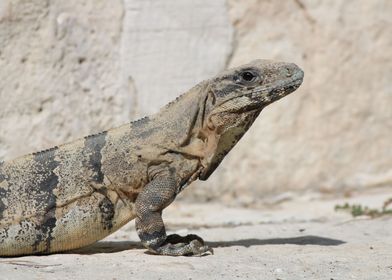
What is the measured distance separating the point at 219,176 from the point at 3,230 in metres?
4.91

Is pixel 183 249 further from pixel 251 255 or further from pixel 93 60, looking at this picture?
pixel 93 60

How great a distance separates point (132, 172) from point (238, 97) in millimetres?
1110

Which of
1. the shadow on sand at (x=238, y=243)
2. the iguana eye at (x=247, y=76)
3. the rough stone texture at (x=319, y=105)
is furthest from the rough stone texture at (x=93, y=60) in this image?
the iguana eye at (x=247, y=76)

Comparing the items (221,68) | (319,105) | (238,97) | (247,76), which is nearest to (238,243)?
(238,97)

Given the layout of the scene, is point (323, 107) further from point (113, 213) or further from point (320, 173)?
point (113, 213)

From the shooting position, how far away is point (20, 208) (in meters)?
7.72

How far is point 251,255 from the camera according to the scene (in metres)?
7.85

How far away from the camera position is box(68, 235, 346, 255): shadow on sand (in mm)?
8289

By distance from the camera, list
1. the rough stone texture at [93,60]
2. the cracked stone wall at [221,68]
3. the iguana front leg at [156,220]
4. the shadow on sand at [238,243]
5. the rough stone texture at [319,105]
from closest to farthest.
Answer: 1. the iguana front leg at [156,220]
2. the shadow on sand at [238,243]
3. the rough stone texture at [93,60]
4. the cracked stone wall at [221,68]
5. the rough stone texture at [319,105]

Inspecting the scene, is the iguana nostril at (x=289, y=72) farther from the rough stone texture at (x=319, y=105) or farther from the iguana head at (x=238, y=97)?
the rough stone texture at (x=319, y=105)

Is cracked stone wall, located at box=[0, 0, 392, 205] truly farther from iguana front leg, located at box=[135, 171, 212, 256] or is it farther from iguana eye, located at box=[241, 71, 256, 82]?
iguana eye, located at box=[241, 71, 256, 82]

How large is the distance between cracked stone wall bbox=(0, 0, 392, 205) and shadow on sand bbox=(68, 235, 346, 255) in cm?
277

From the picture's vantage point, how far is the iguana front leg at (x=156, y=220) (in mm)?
7668

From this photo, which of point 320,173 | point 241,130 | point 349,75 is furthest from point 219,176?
point 241,130
